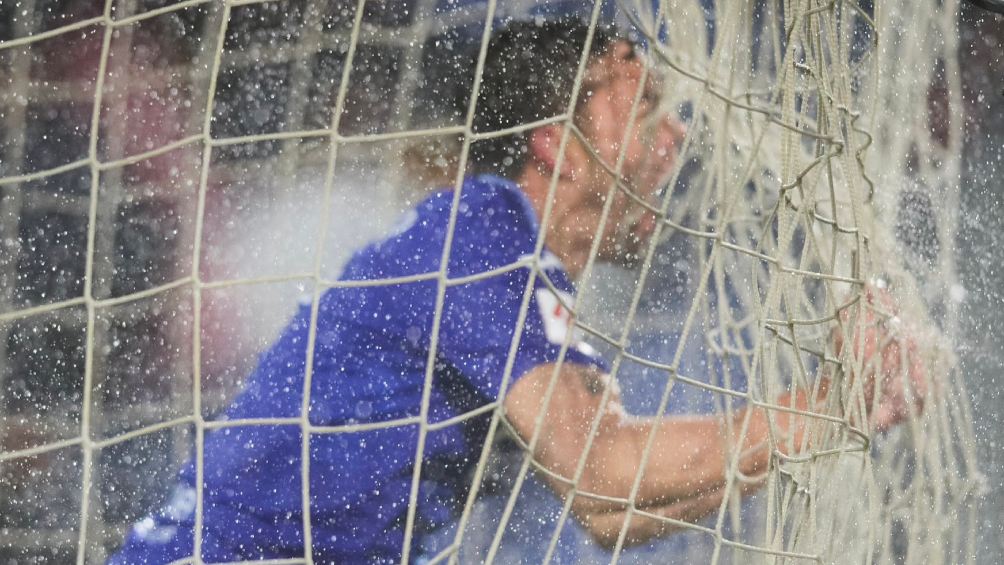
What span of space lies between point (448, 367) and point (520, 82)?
30cm

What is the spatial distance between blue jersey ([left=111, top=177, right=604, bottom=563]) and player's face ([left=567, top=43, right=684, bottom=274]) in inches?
4.0

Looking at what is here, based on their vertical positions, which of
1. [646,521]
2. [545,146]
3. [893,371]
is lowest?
[646,521]

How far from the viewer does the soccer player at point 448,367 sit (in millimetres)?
1019

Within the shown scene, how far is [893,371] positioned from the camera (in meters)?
1.50

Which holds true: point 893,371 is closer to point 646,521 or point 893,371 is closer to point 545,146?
point 646,521

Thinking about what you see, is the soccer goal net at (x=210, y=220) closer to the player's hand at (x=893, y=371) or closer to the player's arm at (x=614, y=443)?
the player's arm at (x=614, y=443)

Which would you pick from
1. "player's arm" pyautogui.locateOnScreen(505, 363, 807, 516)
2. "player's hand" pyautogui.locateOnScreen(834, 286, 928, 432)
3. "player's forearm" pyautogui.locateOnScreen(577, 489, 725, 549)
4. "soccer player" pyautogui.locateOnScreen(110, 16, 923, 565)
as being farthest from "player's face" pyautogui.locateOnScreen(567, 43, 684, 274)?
"player's hand" pyautogui.locateOnScreen(834, 286, 928, 432)

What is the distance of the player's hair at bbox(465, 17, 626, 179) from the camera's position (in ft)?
3.66

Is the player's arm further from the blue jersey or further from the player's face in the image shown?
the player's face

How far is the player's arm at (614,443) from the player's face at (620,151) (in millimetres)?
146

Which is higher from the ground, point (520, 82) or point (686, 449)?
point (520, 82)

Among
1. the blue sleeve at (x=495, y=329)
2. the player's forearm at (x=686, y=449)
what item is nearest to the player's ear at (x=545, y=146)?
the blue sleeve at (x=495, y=329)

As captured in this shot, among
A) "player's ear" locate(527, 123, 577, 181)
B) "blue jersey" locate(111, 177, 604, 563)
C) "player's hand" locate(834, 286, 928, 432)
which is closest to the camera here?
"blue jersey" locate(111, 177, 604, 563)


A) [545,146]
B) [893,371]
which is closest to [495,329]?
[545,146]
